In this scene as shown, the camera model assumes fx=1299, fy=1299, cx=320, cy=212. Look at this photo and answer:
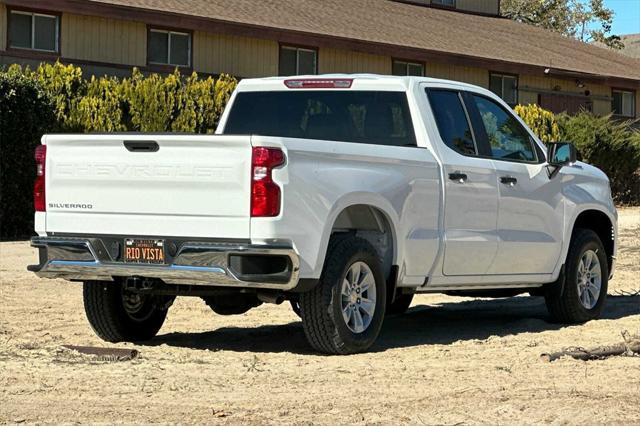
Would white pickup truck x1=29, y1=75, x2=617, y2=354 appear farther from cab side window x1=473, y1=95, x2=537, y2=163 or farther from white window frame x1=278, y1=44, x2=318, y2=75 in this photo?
white window frame x1=278, y1=44, x2=318, y2=75

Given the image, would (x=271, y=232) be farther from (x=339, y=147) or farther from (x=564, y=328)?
(x=564, y=328)

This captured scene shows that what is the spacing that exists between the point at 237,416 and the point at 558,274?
5.36 metres

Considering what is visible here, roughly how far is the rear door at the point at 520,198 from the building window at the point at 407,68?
851 inches

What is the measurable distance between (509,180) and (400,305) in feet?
6.37

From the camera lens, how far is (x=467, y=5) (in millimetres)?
40844

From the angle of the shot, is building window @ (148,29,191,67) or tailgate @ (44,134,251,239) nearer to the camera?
tailgate @ (44,134,251,239)

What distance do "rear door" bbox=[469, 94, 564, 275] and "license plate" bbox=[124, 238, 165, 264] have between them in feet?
10.3

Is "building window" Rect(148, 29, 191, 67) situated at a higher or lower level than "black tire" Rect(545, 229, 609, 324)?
higher

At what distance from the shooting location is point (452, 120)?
34.2 ft

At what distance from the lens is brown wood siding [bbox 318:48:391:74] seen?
30.9 metres

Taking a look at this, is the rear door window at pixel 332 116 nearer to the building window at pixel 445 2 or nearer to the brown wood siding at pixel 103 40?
the brown wood siding at pixel 103 40

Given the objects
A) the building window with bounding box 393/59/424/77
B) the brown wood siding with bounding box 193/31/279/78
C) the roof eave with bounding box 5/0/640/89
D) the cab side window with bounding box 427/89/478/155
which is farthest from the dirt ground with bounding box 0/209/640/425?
the building window with bounding box 393/59/424/77

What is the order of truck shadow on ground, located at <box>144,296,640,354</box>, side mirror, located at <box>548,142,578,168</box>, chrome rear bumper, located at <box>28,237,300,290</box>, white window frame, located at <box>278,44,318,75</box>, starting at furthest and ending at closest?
1. white window frame, located at <box>278,44,318,75</box>
2. side mirror, located at <box>548,142,578,168</box>
3. truck shadow on ground, located at <box>144,296,640,354</box>
4. chrome rear bumper, located at <box>28,237,300,290</box>

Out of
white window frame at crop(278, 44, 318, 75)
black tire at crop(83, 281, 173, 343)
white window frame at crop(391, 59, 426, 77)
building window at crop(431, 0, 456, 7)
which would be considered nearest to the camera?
black tire at crop(83, 281, 173, 343)
